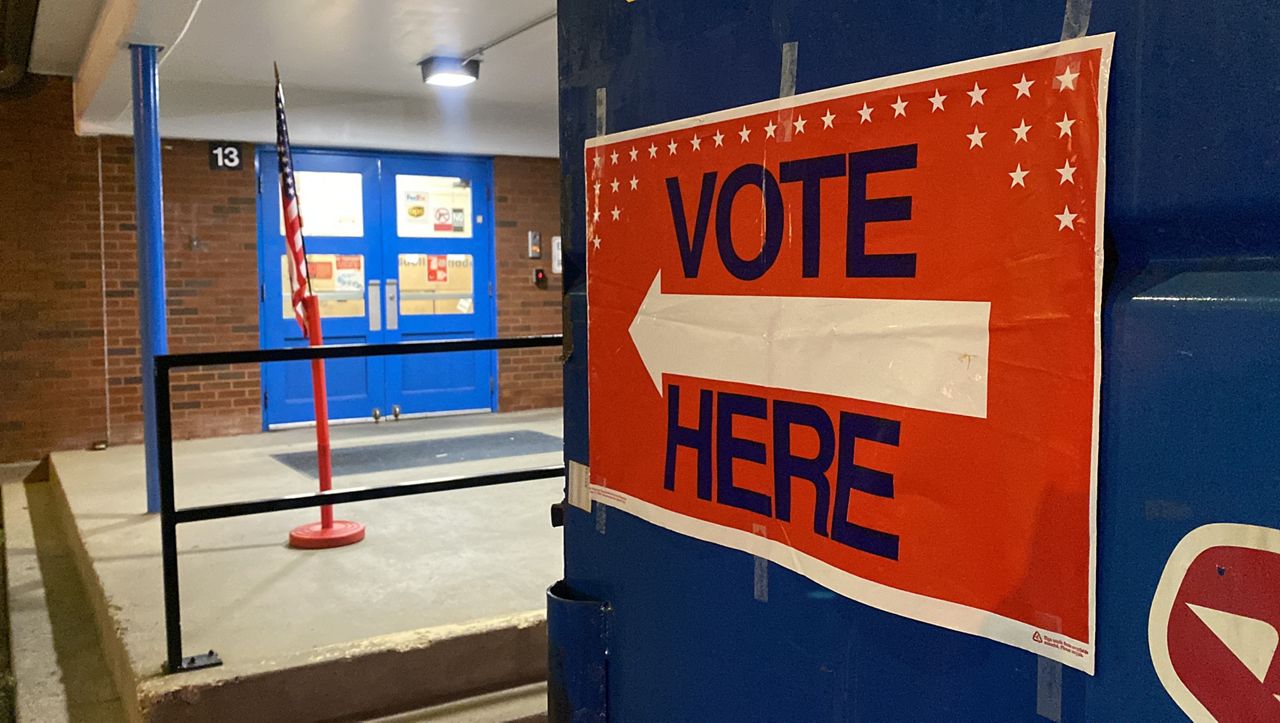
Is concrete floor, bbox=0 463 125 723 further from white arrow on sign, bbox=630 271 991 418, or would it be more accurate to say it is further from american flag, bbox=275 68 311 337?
white arrow on sign, bbox=630 271 991 418

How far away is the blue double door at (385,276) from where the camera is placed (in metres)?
8.38

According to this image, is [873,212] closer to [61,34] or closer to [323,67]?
[323,67]

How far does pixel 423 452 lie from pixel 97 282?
2.91m

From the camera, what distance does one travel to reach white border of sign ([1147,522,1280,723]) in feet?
2.51

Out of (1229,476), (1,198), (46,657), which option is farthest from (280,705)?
(1,198)

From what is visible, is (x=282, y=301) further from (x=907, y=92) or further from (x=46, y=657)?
(x=907, y=92)

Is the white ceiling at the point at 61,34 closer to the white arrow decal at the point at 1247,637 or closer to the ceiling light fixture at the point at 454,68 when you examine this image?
the ceiling light fixture at the point at 454,68

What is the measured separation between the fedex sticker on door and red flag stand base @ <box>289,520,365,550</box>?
11.1ft

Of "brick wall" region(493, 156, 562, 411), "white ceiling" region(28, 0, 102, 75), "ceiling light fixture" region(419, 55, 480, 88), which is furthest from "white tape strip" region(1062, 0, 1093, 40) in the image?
"brick wall" region(493, 156, 562, 411)

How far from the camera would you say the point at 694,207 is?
132cm

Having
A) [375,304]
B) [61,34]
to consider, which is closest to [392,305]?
[375,304]

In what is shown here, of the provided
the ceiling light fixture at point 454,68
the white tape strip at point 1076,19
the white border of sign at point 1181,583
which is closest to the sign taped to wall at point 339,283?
the ceiling light fixture at point 454,68

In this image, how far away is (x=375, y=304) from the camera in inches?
348

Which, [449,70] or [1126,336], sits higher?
[449,70]
